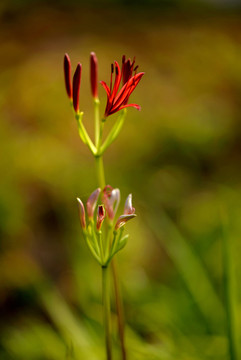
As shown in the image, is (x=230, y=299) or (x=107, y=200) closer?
(x=107, y=200)

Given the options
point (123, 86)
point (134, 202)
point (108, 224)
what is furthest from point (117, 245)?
point (134, 202)

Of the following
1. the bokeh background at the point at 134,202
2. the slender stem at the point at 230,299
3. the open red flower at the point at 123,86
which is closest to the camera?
the open red flower at the point at 123,86

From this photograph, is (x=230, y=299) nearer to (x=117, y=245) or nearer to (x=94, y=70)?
(x=117, y=245)

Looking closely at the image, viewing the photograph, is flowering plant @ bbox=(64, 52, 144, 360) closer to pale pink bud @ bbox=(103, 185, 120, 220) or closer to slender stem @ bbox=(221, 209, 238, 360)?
pale pink bud @ bbox=(103, 185, 120, 220)

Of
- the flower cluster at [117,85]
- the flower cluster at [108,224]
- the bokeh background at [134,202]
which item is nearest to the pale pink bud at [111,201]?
the flower cluster at [108,224]

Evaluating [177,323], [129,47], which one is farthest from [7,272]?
[129,47]

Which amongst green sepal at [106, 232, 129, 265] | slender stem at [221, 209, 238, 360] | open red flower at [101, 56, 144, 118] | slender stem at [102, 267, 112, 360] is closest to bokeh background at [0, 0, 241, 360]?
slender stem at [221, 209, 238, 360]

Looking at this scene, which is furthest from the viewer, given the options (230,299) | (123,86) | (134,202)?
(134,202)

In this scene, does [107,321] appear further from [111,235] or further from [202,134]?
[202,134]

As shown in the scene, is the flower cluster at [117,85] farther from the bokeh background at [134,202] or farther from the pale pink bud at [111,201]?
the bokeh background at [134,202]
